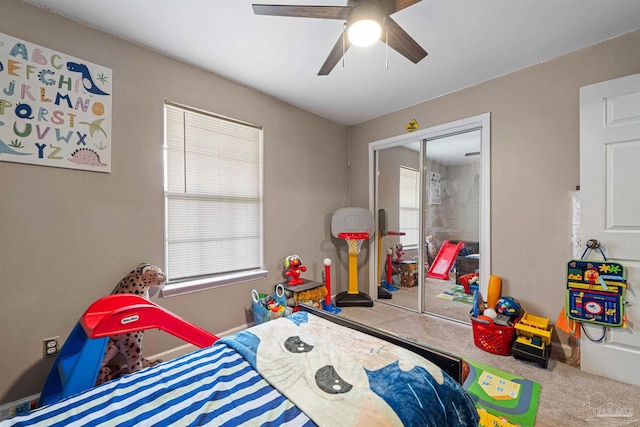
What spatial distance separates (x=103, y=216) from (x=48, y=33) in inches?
50.1

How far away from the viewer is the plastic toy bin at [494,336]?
7.77 feet

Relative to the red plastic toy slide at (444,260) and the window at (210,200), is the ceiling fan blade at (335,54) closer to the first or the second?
the window at (210,200)

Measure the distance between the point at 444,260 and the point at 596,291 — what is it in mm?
1570

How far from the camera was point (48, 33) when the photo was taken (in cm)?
183

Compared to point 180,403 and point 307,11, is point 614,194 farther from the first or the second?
point 180,403

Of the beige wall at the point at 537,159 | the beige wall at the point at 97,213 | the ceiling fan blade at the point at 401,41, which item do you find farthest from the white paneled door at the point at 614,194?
the beige wall at the point at 97,213

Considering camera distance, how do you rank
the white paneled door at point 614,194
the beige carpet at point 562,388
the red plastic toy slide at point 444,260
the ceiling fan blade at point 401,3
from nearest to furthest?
the ceiling fan blade at point 401,3 < the beige carpet at point 562,388 < the white paneled door at point 614,194 < the red plastic toy slide at point 444,260

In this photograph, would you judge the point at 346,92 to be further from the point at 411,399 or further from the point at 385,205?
the point at 411,399

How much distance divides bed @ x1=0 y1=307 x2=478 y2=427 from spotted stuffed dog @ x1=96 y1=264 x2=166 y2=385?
847 mm

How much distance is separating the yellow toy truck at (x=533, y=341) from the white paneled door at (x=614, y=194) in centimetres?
24

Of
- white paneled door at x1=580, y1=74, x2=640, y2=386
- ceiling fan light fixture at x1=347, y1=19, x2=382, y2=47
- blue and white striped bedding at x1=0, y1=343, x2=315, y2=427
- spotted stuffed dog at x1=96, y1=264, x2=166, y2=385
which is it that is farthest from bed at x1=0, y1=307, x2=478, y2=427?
white paneled door at x1=580, y1=74, x2=640, y2=386

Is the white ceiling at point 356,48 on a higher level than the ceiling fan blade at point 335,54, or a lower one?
higher

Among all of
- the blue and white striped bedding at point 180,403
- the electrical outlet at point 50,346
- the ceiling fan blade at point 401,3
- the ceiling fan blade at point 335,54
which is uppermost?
the ceiling fan blade at point 401,3

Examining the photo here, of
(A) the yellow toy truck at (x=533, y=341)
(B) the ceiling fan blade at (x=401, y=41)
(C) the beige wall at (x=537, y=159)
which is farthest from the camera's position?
(C) the beige wall at (x=537, y=159)
